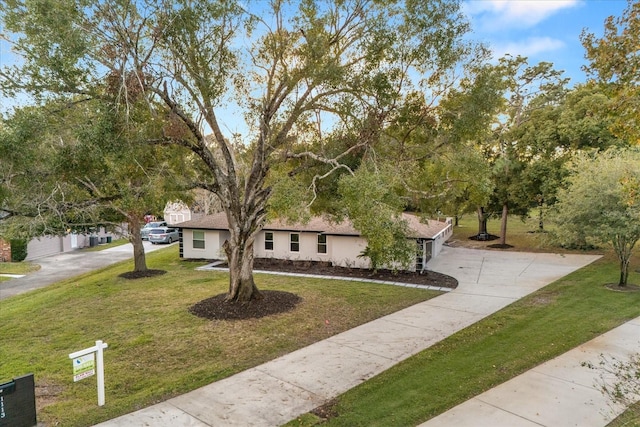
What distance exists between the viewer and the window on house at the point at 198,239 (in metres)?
22.2

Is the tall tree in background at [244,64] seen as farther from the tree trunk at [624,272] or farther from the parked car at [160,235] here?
the parked car at [160,235]

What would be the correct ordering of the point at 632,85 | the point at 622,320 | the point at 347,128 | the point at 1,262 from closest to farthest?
the point at 632,85 < the point at 622,320 < the point at 347,128 < the point at 1,262

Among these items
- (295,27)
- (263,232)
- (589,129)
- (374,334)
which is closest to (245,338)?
(374,334)

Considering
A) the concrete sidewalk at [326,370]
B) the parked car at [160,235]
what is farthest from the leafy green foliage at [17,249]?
the concrete sidewalk at [326,370]

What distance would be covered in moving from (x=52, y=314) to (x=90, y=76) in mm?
7901

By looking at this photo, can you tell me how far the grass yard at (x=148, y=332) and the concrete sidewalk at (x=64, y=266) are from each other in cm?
203

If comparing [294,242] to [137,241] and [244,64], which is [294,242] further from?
[244,64]

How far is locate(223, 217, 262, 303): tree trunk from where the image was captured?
1191cm

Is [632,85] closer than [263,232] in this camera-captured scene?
Yes

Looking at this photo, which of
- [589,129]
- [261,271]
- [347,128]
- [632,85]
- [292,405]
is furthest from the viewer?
[589,129]

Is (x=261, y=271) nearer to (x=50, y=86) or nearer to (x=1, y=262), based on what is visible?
(x=50, y=86)

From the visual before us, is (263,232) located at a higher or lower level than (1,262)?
higher

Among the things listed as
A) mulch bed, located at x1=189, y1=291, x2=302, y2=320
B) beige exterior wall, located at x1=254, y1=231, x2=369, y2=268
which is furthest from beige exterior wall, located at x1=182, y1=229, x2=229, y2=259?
mulch bed, located at x1=189, y1=291, x2=302, y2=320

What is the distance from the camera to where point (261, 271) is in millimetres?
18641
